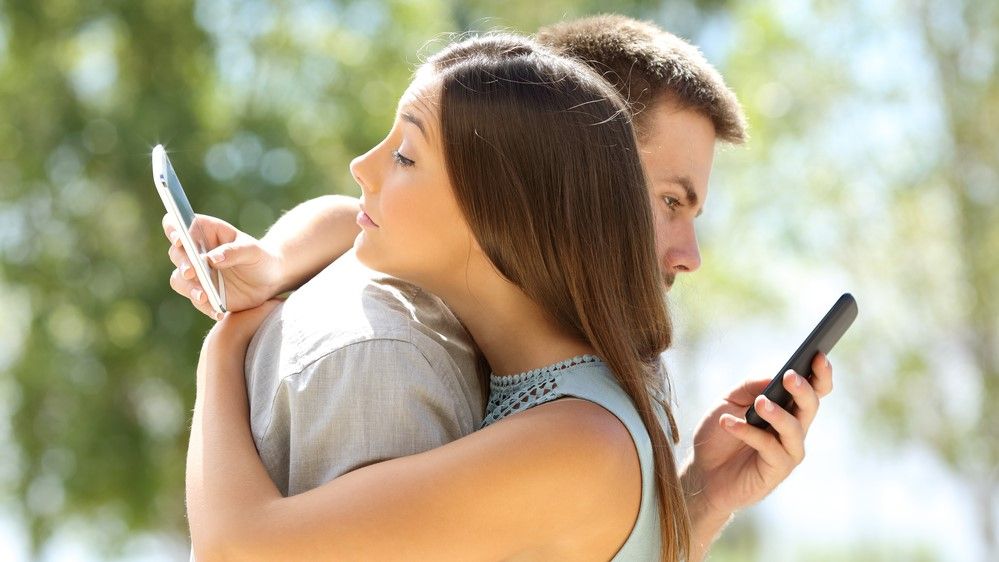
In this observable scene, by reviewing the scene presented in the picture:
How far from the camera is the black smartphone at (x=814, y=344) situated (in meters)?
1.52

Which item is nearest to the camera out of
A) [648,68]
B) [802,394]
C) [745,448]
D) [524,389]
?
[524,389]

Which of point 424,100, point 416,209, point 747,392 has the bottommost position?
point 747,392

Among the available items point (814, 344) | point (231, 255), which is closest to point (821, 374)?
point (814, 344)

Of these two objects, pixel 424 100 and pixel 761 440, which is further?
pixel 761 440

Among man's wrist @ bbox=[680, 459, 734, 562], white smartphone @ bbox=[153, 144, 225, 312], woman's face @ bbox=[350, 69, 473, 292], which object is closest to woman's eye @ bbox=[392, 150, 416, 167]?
woman's face @ bbox=[350, 69, 473, 292]

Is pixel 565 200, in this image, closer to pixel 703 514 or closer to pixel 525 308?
pixel 525 308

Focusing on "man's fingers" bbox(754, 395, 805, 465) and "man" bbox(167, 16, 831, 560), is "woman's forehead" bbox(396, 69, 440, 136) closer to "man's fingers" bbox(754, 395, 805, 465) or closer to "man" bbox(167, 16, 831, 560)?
"man" bbox(167, 16, 831, 560)

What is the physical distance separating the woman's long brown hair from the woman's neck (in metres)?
0.02

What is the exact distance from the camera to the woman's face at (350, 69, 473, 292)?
4.58 ft

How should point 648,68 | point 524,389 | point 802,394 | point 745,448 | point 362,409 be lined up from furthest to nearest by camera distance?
1. point 648,68
2. point 745,448
3. point 802,394
4. point 524,389
5. point 362,409

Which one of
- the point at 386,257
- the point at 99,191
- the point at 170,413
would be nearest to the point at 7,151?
the point at 99,191

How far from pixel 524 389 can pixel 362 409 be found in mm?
228

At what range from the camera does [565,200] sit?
4.54 feet

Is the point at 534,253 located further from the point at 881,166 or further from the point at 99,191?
the point at 881,166
